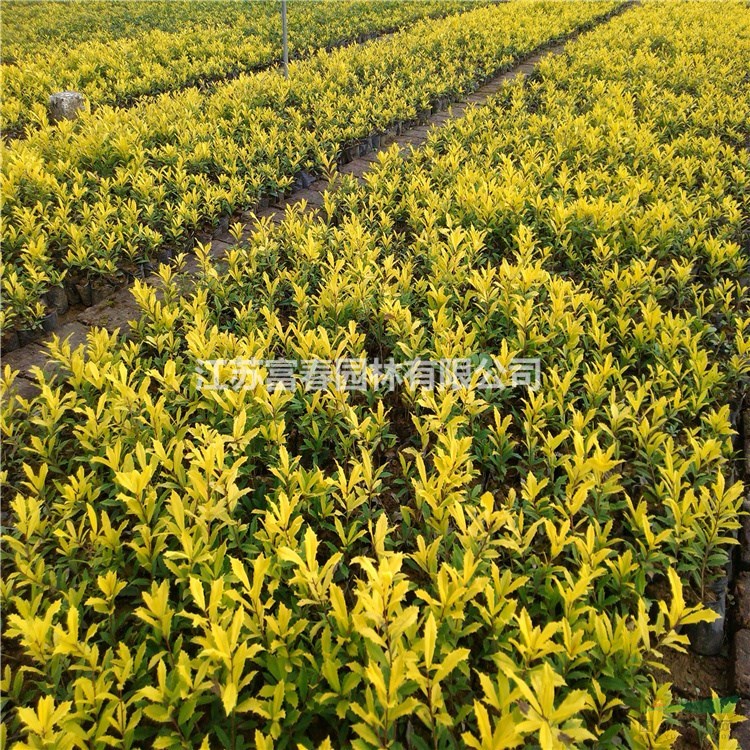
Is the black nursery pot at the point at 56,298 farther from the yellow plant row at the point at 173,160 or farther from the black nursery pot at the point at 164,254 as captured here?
the black nursery pot at the point at 164,254

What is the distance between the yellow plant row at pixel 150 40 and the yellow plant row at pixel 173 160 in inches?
62.2

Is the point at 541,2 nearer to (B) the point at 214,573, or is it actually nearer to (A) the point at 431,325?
(A) the point at 431,325

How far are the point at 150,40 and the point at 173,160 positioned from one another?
28.3 ft

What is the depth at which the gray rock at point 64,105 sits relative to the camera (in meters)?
8.32

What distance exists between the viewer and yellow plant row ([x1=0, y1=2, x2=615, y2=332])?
15.4 ft

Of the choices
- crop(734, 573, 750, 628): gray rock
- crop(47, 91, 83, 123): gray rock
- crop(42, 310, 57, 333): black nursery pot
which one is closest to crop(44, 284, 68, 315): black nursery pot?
crop(42, 310, 57, 333): black nursery pot

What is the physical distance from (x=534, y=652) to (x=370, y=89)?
889 cm

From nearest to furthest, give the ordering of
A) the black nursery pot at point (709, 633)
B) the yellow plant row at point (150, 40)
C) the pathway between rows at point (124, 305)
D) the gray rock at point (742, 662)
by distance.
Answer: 1. the gray rock at point (742, 662)
2. the black nursery pot at point (709, 633)
3. the pathway between rows at point (124, 305)
4. the yellow plant row at point (150, 40)

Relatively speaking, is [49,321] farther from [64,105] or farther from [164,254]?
[64,105]

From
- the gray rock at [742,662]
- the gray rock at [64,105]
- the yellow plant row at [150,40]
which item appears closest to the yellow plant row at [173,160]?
the gray rock at [64,105]

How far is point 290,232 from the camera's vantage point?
4.72 metres

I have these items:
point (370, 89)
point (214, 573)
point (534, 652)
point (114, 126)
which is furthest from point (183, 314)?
point (370, 89)

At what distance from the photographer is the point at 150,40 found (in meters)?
12.6

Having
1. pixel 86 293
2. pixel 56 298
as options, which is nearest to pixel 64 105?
pixel 86 293
